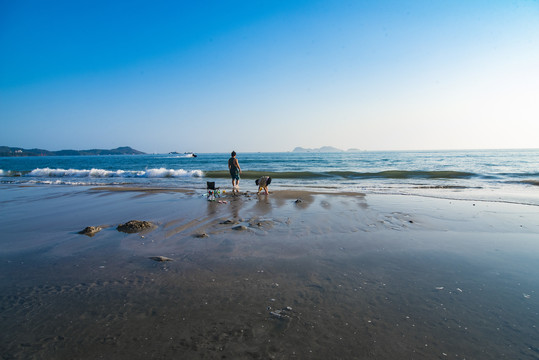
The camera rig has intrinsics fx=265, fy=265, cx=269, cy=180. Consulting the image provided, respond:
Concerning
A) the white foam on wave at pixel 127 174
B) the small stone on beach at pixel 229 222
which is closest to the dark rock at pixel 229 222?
the small stone on beach at pixel 229 222

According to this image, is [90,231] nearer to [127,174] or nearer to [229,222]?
[229,222]

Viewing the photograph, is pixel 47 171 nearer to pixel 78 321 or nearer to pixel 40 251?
pixel 40 251

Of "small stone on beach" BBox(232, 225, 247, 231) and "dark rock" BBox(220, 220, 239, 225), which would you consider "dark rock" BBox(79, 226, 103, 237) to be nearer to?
"dark rock" BBox(220, 220, 239, 225)

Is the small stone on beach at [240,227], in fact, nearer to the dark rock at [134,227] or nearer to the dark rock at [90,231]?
the dark rock at [134,227]

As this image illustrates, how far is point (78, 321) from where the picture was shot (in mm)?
3041

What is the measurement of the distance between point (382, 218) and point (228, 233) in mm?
4639

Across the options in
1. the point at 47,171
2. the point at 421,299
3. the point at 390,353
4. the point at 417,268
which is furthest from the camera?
the point at 47,171

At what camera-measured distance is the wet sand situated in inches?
105

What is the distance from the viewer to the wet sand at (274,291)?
8.78 feet

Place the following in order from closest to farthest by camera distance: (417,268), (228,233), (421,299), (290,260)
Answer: (421,299) < (417,268) < (290,260) < (228,233)


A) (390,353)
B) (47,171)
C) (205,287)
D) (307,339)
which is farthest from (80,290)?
(47,171)

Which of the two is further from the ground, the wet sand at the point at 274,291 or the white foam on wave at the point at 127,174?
the white foam on wave at the point at 127,174

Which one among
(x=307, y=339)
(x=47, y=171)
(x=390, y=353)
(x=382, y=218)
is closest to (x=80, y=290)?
(x=307, y=339)

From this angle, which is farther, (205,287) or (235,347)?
(205,287)
